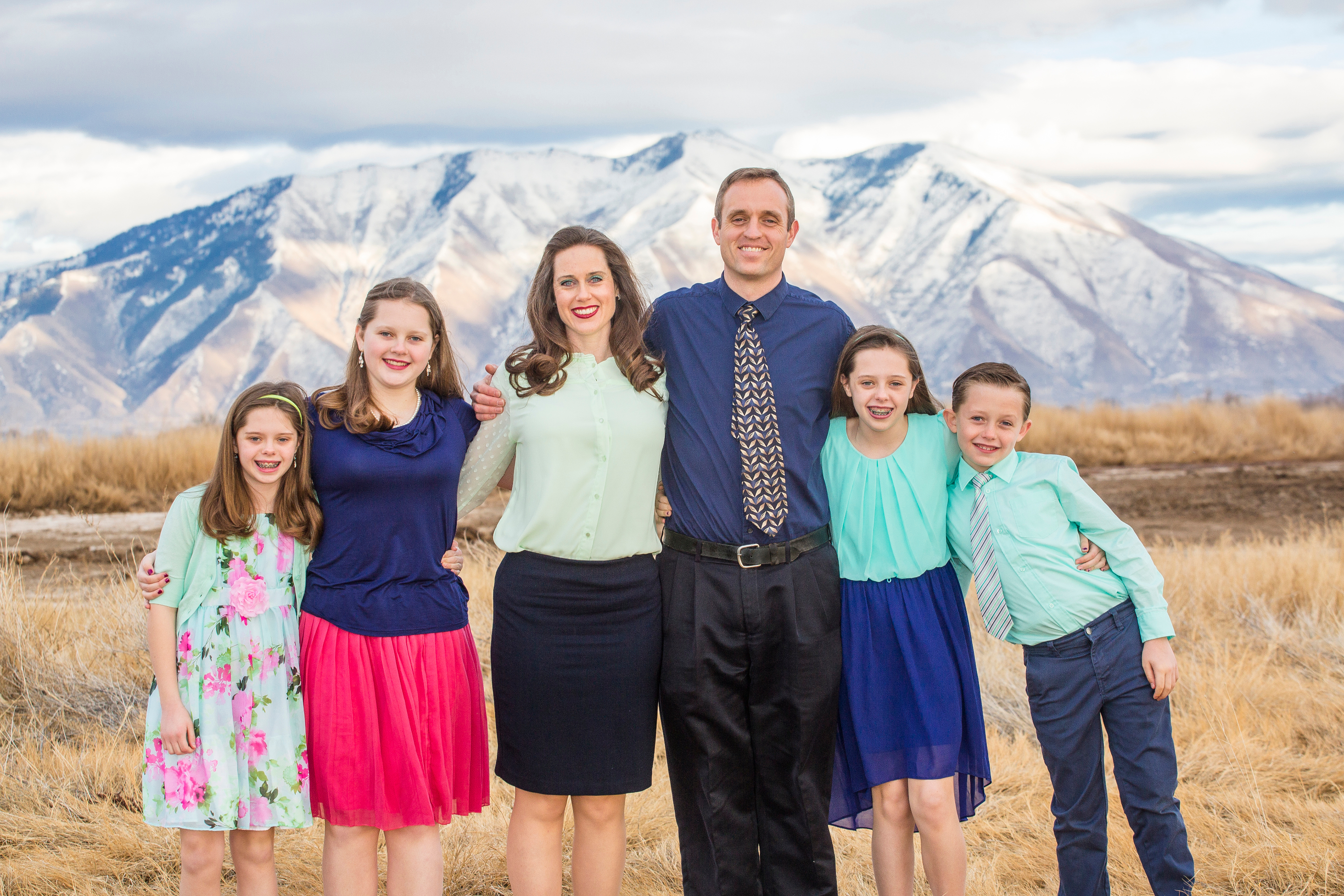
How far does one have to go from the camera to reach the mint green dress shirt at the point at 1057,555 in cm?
290

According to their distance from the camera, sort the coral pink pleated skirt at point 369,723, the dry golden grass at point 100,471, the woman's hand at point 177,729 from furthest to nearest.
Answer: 1. the dry golden grass at point 100,471
2. the coral pink pleated skirt at point 369,723
3. the woman's hand at point 177,729

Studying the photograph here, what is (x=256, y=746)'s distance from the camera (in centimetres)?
270

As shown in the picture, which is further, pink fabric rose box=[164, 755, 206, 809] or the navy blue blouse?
the navy blue blouse

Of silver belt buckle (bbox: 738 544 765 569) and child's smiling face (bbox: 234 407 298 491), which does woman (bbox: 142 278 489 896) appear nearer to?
child's smiling face (bbox: 234 407 298 491)

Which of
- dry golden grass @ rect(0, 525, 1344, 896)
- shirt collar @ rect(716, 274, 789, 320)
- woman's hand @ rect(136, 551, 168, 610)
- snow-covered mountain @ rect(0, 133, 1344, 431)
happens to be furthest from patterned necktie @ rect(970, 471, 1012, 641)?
snow-covered mountain @ rect(0, 133, 1344, 431)

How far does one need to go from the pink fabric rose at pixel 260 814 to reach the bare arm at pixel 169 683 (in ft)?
0.70

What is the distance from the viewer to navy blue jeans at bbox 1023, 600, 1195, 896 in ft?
9.40

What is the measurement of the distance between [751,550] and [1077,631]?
96cm

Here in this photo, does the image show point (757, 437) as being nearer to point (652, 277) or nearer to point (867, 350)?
point (867, 350)

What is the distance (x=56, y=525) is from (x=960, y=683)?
409 inches

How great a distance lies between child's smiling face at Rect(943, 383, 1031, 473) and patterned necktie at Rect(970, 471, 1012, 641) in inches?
2.8

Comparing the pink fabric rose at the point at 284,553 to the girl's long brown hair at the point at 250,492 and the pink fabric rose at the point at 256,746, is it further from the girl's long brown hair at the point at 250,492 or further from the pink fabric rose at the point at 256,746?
the pink fabric rose at the point at 256,746

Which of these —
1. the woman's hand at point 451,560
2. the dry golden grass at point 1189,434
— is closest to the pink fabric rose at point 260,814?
the woman's hand at point 451,560

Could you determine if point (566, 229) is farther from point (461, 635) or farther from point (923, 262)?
point (923, 262)
